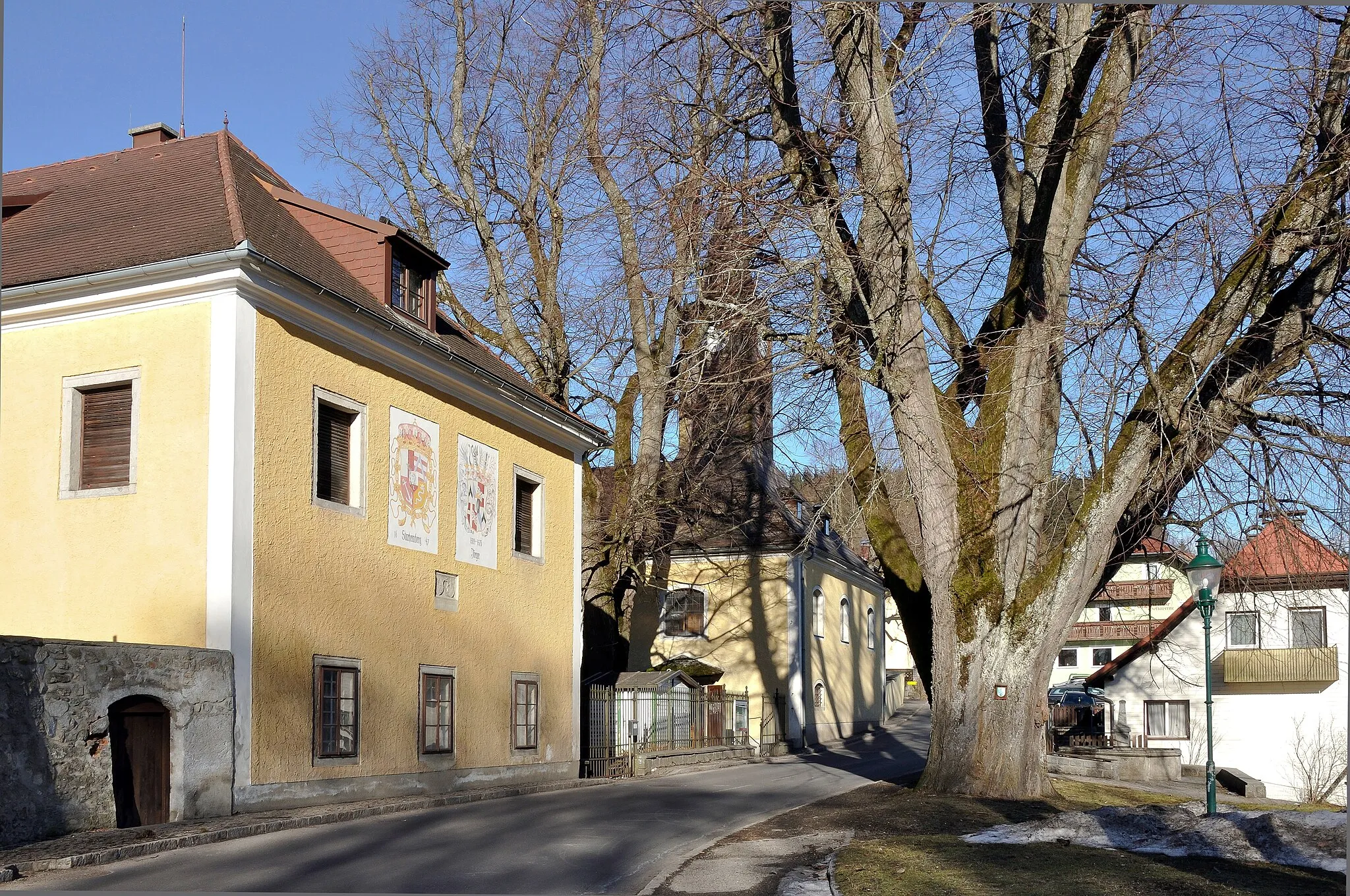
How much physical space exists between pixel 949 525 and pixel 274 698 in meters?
8.18

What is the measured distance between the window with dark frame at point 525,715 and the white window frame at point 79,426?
799 centimetres

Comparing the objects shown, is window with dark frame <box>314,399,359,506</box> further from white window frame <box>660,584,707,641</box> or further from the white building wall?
the white building wall

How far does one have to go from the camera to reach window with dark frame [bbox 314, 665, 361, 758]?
618 inches

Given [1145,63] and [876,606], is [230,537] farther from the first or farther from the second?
[876,606]

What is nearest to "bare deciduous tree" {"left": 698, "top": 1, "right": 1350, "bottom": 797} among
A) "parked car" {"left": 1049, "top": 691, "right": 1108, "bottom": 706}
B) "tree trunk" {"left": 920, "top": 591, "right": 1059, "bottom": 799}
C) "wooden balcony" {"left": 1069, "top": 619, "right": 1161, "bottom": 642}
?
"tree trunk" {"left": 920, "top": 591, "right": 1059, "bottom": 799}

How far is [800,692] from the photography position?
36.6 m

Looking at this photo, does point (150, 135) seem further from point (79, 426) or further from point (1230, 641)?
point (1230, 641)

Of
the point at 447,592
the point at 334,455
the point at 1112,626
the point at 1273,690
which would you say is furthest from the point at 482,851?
the point at 1112,626

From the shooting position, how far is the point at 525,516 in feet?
73.4

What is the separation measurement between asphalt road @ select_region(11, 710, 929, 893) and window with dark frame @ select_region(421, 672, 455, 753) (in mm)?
1416

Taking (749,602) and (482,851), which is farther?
(749,602)

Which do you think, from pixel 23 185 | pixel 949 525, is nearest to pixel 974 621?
pixel 949 525

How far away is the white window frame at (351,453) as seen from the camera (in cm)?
1617

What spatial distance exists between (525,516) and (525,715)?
11.2ft
